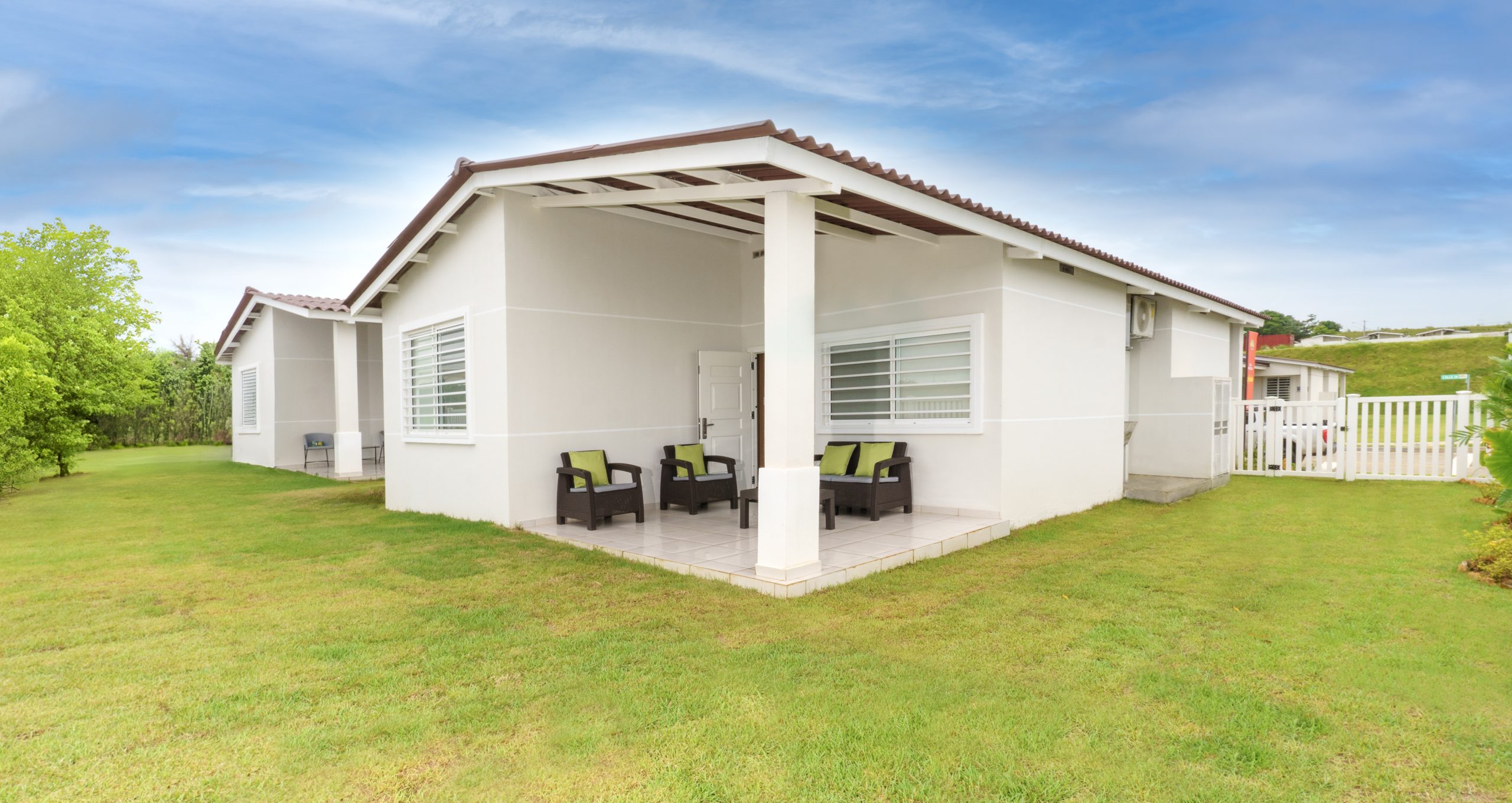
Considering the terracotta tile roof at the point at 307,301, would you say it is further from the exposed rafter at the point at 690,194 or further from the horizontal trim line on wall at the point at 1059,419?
the horizontal trim line on wall at the point at 1059,419

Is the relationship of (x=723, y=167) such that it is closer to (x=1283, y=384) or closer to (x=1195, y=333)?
(x=1195, y=333)

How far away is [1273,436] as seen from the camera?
37.9ft

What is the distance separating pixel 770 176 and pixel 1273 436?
10.2 metres

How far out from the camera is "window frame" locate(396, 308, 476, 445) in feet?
26.4

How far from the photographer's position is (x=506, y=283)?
745 centimetres

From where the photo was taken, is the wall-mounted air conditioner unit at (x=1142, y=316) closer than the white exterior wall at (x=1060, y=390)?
No

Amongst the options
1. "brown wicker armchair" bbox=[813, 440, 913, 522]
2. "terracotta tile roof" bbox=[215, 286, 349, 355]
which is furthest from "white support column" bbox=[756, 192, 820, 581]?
"terracotta tile roof" bbox=[215, 286, 349, 355]

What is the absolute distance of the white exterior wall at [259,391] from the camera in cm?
1633

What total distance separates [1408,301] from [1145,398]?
33.5m

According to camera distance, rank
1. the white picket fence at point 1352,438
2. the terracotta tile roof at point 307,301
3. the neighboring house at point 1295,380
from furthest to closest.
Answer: the neighboring house at point 1295,380 < the terracotta tile roof at point 307,301 < the white picket fence at point 1352,438

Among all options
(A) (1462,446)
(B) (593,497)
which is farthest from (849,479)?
(A) (1462,446)

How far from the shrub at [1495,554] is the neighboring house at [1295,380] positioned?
1554 centimetres

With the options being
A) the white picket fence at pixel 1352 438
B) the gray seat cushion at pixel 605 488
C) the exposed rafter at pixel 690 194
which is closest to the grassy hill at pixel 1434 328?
the white picket fence at pixel 1352 438

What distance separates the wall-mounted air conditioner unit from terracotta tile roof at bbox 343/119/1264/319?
64 cm
